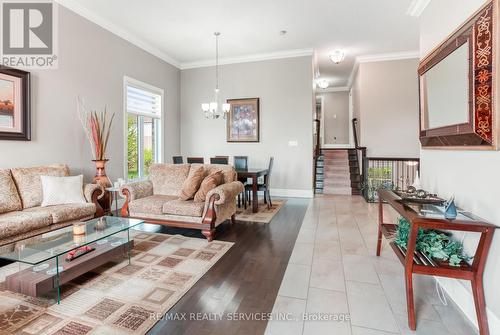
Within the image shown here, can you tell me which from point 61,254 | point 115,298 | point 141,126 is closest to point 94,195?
point 61,254

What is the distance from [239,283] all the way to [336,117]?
33.3ft

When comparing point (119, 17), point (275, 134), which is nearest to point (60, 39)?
point (119, 17)

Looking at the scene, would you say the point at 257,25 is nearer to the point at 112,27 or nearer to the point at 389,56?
the point at 112,27

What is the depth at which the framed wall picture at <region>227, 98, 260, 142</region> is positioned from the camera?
6.56m

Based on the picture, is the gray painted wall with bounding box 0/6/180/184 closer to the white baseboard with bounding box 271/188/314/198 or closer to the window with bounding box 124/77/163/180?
the window with bounding box 124/77/163/180

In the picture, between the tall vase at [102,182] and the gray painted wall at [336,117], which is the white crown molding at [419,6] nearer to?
the tall vase at [102,182]

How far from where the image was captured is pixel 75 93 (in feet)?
14.0

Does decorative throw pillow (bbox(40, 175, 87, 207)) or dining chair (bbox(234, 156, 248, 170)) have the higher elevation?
dining chair (bbox(234, 156, 248, 170))

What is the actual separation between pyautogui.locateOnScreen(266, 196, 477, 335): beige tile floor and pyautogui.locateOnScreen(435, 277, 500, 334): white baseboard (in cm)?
5

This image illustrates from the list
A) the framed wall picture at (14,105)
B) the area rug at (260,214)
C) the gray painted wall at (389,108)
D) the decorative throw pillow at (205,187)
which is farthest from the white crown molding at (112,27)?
the gray painted wall at (389,108)

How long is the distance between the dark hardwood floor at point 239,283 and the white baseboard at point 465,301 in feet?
4.46

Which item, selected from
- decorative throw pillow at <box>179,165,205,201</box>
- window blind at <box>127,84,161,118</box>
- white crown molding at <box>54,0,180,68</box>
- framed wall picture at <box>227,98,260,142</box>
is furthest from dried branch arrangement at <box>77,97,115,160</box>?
framed wall picture at <box>227,98,260,142</box>

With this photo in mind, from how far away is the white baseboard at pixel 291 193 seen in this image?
20.7 feet

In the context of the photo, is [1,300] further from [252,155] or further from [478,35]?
[252,155]
